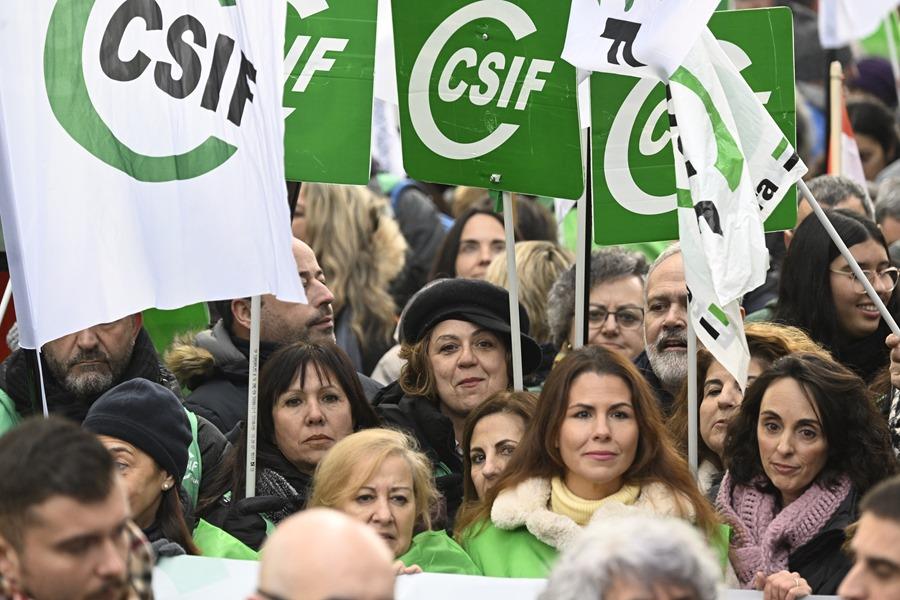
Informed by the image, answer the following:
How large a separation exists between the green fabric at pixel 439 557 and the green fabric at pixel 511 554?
5 centimetres

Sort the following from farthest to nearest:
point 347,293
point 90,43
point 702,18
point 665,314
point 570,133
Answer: point 347,293 < point 665,314 < point 570,133 < point 702,18 < point 90,43

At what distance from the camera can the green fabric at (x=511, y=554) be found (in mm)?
5766

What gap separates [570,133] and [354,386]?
4.07 feet

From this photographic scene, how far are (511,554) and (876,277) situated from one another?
2193 mm

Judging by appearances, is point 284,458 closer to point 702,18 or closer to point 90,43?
point 90,43

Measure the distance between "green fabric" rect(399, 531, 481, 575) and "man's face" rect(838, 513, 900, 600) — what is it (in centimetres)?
177

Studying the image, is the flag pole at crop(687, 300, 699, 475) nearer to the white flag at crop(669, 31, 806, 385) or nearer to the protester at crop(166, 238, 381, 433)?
the white flag at crop(669, 31, 806, 385)

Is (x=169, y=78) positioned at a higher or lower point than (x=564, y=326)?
higher

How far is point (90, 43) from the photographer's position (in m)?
5.78

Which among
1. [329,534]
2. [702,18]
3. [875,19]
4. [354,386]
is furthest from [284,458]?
[875,19]

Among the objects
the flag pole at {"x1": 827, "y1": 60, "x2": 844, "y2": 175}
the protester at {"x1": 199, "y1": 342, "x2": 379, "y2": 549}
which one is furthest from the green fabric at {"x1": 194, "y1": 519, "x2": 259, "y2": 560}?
the flag pole at {"x1": 827, "y1": 60, "x2": 844, "y2": 175}

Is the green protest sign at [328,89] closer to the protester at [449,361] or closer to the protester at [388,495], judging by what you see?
the protester at [449,361]

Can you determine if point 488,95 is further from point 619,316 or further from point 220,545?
point 220,545

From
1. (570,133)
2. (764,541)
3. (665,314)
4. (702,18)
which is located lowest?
(764,541)
